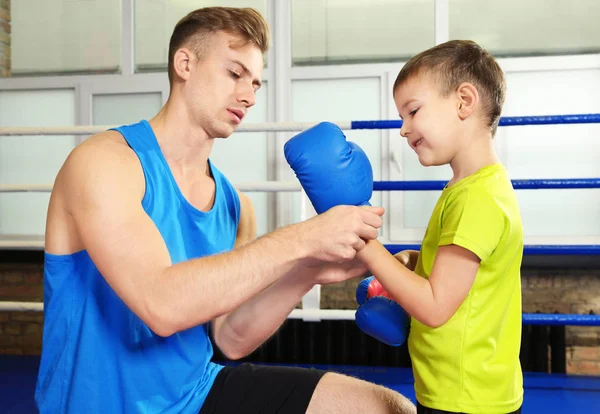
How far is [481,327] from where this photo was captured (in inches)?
47.0

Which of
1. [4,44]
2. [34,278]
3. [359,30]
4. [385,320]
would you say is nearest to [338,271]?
[385,320]

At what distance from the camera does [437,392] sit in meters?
1.21

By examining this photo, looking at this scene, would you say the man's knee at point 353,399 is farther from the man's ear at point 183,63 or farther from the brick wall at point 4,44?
the brick wall at point 4,44

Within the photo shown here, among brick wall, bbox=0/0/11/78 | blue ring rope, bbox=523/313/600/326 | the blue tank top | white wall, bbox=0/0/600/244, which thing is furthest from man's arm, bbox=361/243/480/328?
brick wall, bbox=0/0/11/78

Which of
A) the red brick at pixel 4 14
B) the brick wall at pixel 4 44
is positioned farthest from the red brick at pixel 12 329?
the red brick at pixel 4 14

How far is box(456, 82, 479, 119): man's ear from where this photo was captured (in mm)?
1229

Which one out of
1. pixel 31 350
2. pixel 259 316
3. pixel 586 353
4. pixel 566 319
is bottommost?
pixel 31 350

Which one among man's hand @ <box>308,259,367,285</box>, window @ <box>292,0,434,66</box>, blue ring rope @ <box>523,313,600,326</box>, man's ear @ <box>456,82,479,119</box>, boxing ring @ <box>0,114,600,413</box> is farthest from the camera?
window @ <box>292,0,434,66</box>

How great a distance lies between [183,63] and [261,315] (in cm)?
63

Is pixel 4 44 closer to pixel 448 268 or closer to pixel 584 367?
pixel 448 268

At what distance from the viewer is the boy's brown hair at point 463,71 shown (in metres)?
1.23

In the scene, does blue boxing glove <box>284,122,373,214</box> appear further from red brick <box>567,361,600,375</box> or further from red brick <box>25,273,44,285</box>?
red brick <box>25,273,44,285</box>

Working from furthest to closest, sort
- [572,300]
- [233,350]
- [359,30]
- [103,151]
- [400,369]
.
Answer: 1. [359,30]
2. [572,300]
3. [400,369]
4. [233,350]
5. [103,151]

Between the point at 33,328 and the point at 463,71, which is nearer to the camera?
the point at 463,71
